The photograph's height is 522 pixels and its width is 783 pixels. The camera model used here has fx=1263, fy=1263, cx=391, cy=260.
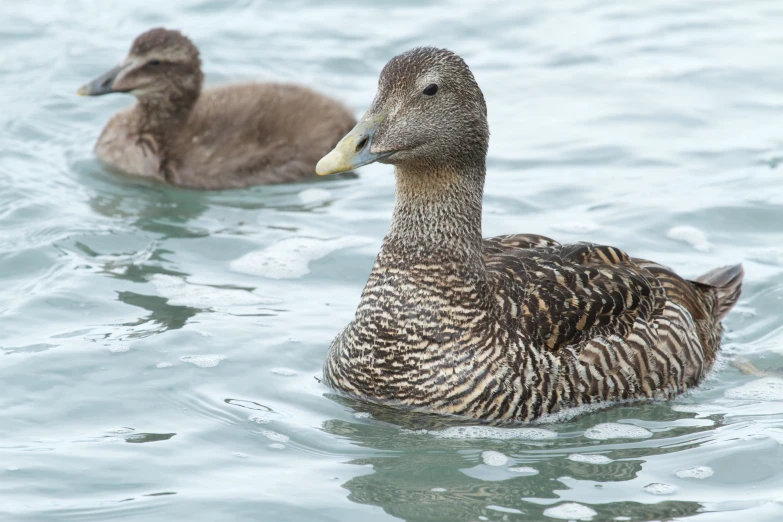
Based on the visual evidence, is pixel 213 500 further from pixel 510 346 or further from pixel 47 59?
pixel 47 59

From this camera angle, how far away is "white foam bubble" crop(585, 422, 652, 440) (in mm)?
6055

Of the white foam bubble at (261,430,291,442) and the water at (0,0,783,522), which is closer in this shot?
the water at (0,0,783,522)

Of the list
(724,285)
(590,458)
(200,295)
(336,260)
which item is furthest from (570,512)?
(336,260)

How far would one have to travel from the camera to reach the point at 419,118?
587cm

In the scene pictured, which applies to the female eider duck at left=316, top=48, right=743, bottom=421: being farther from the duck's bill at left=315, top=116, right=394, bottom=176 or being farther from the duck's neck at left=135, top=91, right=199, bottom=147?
the duck's neck at left=135, top=91, right=199, bottom=147

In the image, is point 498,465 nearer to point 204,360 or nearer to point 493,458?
point 493,458

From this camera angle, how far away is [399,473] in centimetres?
570

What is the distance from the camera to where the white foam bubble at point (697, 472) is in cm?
569

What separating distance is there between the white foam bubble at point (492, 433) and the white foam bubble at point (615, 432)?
0.66 ft

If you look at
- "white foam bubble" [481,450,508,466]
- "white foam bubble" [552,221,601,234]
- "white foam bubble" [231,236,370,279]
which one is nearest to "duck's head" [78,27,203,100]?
"white foam bubble" [231,236,370,279]

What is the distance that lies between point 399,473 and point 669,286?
1972 mm

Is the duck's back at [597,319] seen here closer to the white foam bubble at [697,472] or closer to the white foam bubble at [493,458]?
the white foam bubble at [493,458]

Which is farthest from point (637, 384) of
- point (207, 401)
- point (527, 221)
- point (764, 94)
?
point (764, 94)

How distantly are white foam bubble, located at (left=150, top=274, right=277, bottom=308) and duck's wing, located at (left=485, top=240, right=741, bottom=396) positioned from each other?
68.9 inches
